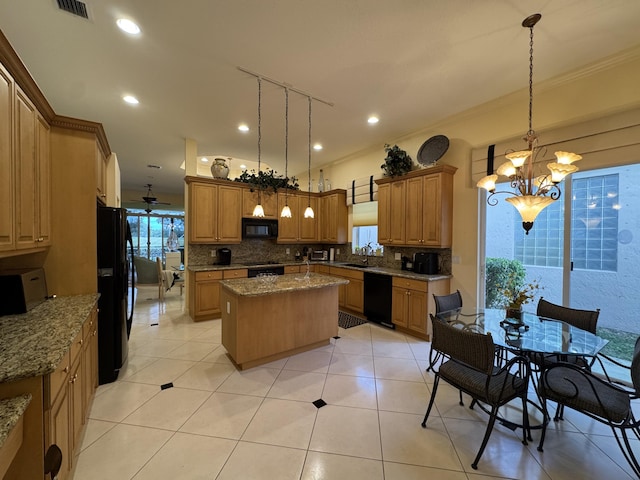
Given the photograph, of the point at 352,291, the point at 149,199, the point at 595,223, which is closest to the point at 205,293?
the point at 352,291

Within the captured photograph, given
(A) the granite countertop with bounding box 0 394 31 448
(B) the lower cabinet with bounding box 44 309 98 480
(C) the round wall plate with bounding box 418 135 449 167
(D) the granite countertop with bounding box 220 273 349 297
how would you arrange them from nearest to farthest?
(A) the granite countertop with bounding box 0 394 31 448 < (B) the lower cabinet with bounding box 44 309 98 480 < (D) the granite countertop with bounding box 220 273 349 297 < (C) the round wall plate with bounding box 418 135 449 167

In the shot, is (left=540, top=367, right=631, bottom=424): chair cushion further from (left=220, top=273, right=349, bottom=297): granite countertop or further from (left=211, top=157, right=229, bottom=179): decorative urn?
(left=211, top=157, right=229, bottom=179): decorative urn

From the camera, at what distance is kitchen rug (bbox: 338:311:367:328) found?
4273 mm

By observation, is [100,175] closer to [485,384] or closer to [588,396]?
[485,384]

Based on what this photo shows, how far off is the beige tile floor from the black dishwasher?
43.8 inches

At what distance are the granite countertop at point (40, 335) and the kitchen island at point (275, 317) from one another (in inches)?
47.6

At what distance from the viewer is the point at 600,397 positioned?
1.66 m

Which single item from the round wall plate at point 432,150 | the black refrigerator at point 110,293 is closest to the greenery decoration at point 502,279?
the round wall plate at point 432,150

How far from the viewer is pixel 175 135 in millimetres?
4477

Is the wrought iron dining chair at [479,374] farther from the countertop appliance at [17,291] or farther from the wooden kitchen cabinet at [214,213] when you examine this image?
the wooden kitchen cabinet at [214,213]

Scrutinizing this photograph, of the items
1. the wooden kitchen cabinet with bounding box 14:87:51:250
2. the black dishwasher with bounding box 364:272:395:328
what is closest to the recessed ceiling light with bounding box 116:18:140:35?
the wooden kitchen cabinet with bounding box 14:87:51:250

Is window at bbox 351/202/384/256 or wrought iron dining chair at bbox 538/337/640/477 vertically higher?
window at bbox 351/202/384/256

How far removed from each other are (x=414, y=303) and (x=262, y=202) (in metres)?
3.41

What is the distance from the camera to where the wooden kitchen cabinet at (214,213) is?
457cm
